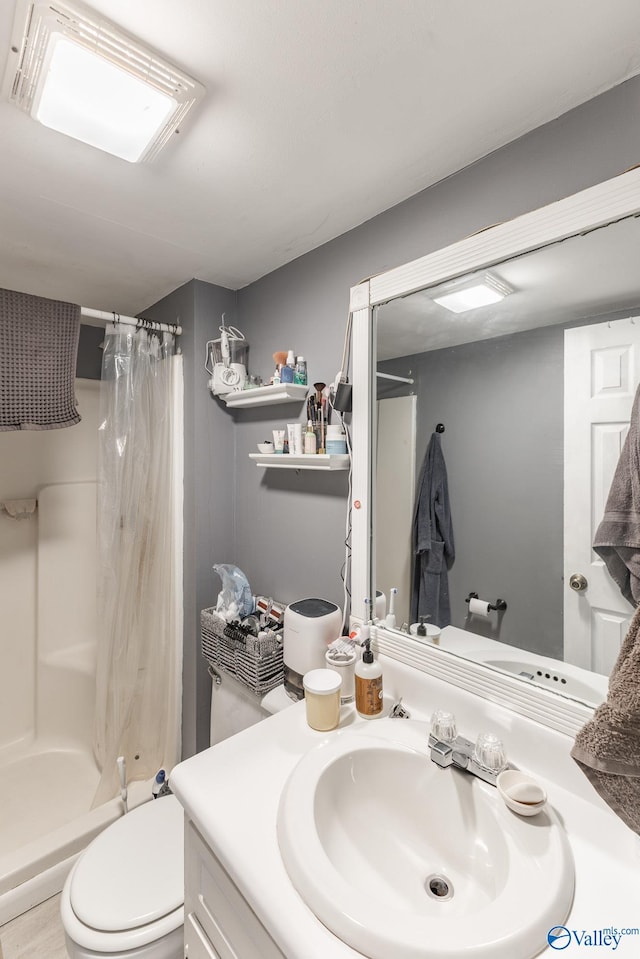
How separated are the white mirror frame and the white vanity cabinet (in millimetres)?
596

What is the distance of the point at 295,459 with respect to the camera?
1.40 metres

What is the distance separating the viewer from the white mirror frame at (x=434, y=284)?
84 cm

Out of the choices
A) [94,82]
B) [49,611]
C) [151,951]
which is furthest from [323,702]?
[49,611]

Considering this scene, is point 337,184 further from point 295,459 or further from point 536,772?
point 536,772

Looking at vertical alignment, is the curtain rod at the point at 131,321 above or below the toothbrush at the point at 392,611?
above

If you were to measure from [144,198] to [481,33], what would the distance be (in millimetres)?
932

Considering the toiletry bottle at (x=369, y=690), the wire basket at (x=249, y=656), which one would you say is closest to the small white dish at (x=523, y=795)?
the toiletry bottle at (x=369, y=690)

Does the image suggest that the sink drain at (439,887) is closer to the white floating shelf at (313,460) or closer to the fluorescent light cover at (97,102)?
the white floating shelf at (313,460)

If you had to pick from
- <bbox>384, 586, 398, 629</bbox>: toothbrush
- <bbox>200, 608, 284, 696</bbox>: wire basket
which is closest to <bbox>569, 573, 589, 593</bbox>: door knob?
<bbox>384, 586, 398, 629</bbox>: toothbrush

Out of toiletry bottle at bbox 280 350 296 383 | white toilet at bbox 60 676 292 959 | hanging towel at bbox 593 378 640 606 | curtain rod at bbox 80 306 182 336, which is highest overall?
→ curtain rod at bbox 80 306 182 336

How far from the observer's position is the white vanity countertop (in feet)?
1.93

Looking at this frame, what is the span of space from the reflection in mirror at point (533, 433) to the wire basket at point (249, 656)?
1.61 ft

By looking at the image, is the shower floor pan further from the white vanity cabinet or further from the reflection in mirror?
the reflection in mirror

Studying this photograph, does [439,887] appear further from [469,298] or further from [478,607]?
[469,298]
